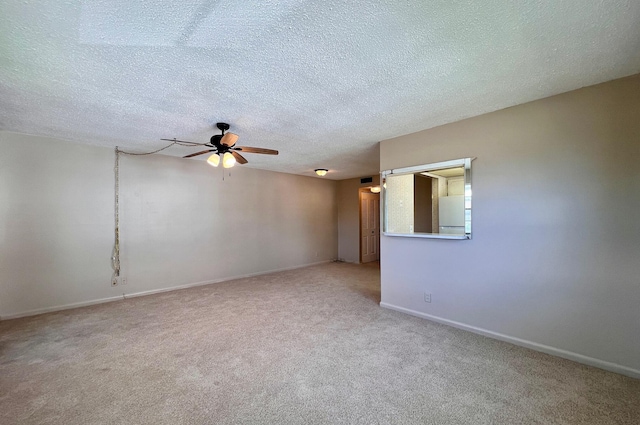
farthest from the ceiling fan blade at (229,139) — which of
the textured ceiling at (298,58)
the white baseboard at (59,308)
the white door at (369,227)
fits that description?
the white door at (369,227)

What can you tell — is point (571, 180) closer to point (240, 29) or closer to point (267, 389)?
point (240, 29)

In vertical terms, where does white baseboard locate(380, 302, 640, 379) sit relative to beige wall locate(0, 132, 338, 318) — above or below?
below

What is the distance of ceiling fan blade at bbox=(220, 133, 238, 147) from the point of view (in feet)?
9.53

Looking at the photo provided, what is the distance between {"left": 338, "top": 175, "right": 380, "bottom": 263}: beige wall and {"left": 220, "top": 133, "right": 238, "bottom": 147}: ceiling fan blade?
5.10 meters

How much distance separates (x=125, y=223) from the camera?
14.6ft

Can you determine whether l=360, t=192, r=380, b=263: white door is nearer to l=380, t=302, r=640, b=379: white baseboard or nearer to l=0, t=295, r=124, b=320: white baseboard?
l=380, t=302, r=640, b=379: white baseboard

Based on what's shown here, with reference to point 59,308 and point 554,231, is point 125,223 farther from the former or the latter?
point 554,231

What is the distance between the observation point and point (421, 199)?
11.5ft

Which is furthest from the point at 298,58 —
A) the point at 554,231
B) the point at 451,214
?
the point at 554,231

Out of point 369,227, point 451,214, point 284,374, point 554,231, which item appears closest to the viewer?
point 284,374

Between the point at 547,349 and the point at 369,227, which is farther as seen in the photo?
the point at 369,227

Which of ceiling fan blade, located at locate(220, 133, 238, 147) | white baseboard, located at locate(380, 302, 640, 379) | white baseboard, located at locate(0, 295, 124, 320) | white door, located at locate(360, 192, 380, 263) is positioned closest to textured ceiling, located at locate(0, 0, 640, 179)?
ceiling fan blade, located at locate(220, 133, 238, 147)

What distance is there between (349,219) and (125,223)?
553 cm

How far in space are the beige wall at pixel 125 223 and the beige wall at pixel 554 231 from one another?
4183 mm
